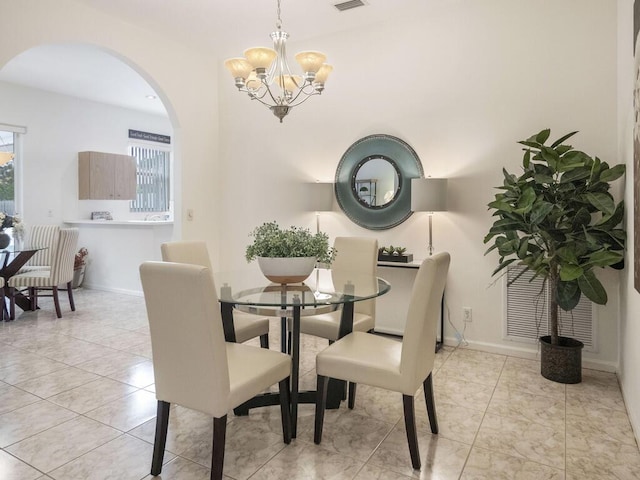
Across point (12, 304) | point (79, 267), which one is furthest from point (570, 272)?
point (79, 267)

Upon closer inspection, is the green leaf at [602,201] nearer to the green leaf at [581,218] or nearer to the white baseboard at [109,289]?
the green leaf at [581,218]

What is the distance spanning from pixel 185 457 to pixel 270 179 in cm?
320

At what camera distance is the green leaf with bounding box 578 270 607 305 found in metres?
2.66

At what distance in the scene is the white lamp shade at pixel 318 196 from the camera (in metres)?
4.21

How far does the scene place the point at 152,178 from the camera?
27.1 feet

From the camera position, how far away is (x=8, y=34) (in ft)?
10.5

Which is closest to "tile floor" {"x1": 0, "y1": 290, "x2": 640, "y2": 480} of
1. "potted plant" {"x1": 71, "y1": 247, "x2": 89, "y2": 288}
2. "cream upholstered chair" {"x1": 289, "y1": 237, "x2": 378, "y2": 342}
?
"cream upholstered chair" {"x1": 289, "y1": 237, "x2": 378, "y2": 342}

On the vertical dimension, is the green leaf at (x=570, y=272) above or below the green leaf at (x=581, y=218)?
below

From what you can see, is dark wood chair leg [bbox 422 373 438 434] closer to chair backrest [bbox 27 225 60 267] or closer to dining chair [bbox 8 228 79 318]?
dining chair [bbox 8 228 79 318]

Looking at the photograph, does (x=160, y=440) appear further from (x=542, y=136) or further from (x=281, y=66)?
(x=542, y=136)

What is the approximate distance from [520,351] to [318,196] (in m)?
2.20

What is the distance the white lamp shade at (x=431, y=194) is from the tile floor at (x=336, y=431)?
1223mm

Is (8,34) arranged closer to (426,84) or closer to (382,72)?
(382,72)

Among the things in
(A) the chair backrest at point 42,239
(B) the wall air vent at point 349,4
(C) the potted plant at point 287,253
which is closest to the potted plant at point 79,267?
(A) the chair backrest at point 42,239
